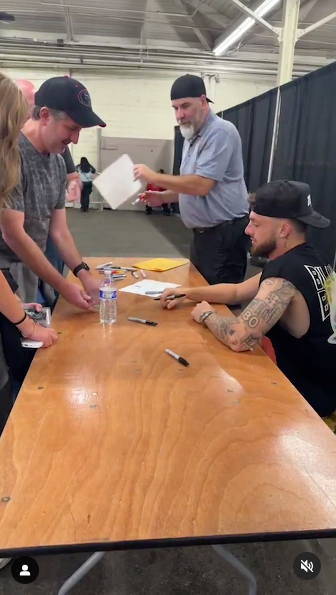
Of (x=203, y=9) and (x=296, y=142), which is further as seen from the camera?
(x=203, y=9)

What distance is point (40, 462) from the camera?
810 mm

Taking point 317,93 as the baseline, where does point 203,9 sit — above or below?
above

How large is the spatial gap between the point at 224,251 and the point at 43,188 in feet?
3.01

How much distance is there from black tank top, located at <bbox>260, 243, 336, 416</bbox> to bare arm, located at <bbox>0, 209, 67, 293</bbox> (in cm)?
72

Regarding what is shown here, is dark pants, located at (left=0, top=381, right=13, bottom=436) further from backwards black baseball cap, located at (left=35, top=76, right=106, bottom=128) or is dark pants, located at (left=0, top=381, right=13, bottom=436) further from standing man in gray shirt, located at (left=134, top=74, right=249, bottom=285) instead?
standing man in gray shirt, located at (left=134, top=74, right=249, bottom=285)

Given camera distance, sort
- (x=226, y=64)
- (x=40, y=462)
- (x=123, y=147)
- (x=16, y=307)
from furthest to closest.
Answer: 1. (x=123, y=147)
2. (x=226, y=64)
3. (x=16, y=307)
4. (x=40, y=462)

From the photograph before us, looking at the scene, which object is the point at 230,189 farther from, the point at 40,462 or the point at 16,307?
the point at 40,462

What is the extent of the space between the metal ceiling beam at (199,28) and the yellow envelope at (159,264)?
6.36m

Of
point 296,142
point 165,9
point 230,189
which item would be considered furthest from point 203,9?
point 230,189

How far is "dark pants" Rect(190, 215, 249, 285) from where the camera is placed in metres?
2.21

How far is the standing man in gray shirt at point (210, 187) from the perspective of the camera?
2113mm

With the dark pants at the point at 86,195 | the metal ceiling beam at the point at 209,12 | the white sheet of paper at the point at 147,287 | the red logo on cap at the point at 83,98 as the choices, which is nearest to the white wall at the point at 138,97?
the dark pants at the point at 86,195

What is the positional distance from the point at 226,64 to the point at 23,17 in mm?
3987

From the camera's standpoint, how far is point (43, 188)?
1671mm
